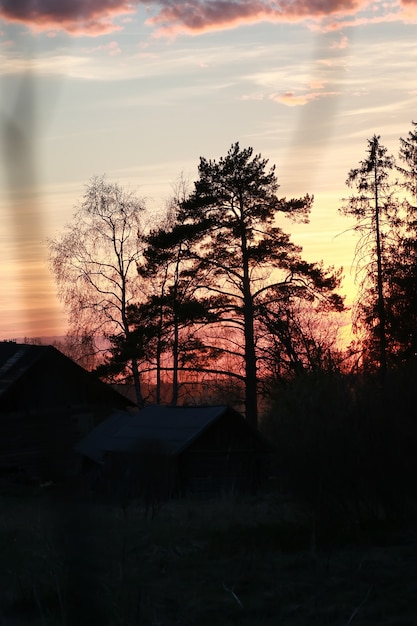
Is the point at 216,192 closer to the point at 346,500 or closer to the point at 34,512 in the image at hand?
the point at 34,512

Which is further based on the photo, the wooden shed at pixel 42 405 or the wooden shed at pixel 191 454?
the wooden shed at pixel 42 405

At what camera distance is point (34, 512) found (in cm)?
2052

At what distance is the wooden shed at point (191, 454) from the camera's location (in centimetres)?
2620

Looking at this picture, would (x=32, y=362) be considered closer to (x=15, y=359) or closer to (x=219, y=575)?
(x=15, y=359)

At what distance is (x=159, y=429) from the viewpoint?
91.1 feet

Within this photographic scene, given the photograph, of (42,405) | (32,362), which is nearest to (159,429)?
(42,405)

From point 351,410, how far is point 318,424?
0.57 meters

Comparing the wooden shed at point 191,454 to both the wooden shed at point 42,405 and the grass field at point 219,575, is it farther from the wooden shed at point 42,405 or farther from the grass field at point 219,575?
the grass field at point 219,575

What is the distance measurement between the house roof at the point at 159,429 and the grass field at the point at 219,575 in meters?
11.2

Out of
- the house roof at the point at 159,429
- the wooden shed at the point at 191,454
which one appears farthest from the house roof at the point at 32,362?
the wooden shed at the point at 191,454

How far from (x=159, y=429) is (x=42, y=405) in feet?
20.4

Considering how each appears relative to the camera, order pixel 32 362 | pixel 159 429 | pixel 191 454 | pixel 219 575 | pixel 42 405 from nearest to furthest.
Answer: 1. pixel 219 575
2. pixel 191 454
3. pixel 159 429
4. pixel 42 405
5. pixel 32 362

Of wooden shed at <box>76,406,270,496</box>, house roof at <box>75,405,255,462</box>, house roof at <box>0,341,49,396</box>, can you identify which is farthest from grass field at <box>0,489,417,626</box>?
house roof at <box>0,341,49,396</box>

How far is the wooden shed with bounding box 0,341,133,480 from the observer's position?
30.6m
